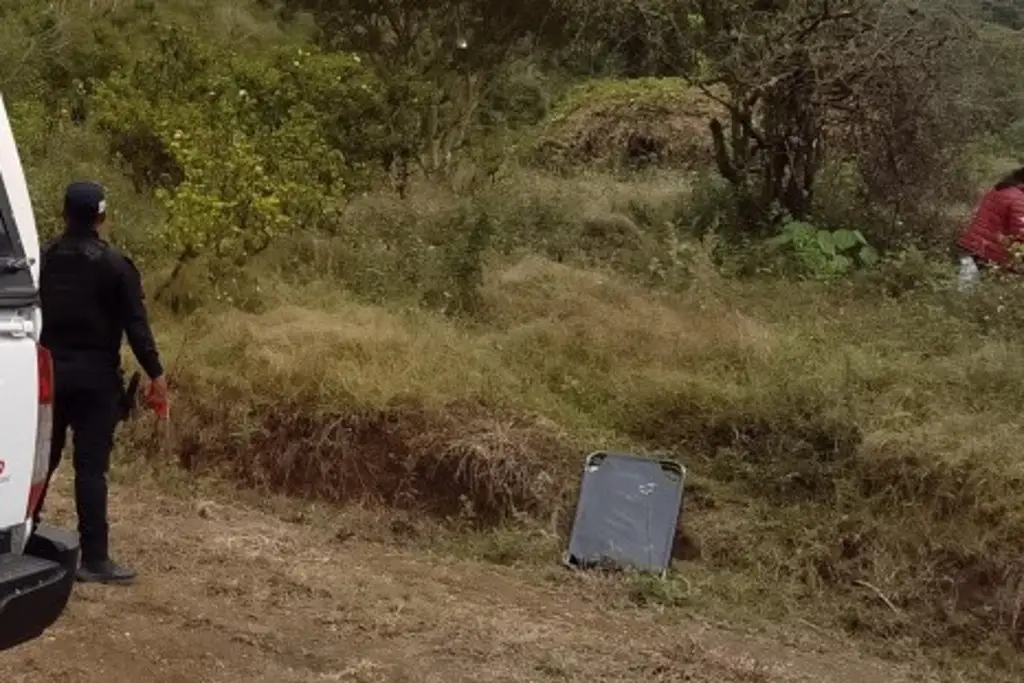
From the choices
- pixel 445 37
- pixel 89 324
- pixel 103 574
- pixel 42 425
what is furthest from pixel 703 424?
pixel 445 37

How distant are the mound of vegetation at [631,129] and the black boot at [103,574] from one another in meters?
9.75

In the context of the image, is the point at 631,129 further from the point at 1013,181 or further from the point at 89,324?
the point at 89,324

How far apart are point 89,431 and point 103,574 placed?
0.60m

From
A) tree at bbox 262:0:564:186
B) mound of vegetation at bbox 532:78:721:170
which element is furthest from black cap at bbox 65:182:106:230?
mound of vegetation at bbox 532:78:721:170

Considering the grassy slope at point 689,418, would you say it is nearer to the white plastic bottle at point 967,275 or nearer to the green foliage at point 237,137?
the white plastic bottle at point 967,275

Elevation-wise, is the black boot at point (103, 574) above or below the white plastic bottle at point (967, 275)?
Result: below

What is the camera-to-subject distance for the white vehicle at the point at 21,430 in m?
3.27

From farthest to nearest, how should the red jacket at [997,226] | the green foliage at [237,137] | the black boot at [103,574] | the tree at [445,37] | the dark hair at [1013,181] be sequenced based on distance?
1. the tree at [445,37]
2. the dark hair at [1013,181]
3. the red jacket at [997,226]
4. the green foliage at [237,137]
5. the black boot at [103,574]

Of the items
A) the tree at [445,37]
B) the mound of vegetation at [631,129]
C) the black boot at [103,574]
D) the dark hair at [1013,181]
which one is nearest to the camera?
the black boot at [103,574]

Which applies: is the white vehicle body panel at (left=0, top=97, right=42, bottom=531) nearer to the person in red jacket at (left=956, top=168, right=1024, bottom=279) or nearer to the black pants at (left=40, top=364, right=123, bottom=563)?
the black pants at (left=40, top=364, right=123, bottom=563)

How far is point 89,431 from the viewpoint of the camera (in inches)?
208

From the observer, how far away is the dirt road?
4.86m

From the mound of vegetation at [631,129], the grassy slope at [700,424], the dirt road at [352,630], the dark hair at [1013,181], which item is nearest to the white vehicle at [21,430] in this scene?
the dirt road at [352,630]

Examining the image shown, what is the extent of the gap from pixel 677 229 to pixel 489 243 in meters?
1.74
